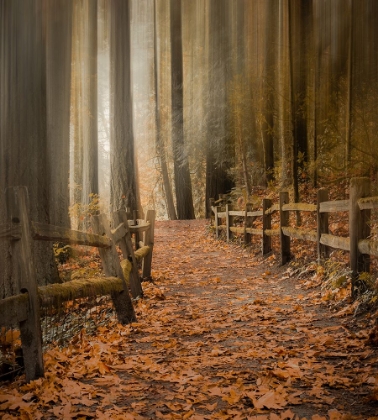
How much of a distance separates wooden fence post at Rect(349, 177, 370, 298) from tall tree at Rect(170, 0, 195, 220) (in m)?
15.3

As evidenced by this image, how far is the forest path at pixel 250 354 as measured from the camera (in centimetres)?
337

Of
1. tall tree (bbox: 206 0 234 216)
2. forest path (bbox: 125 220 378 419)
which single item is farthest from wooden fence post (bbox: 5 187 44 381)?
tall tree (bbox: 206 0 234 216)

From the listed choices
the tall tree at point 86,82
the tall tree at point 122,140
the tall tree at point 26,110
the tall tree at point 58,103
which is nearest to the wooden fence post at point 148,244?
the tall tree at point 26,110

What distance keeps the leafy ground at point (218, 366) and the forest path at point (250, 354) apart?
0.01m

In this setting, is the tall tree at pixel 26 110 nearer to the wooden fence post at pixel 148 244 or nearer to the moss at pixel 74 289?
the wooden fence post at pixel 148 244

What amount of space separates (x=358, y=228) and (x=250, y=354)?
2353mm

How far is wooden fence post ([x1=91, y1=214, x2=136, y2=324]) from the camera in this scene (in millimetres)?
6031

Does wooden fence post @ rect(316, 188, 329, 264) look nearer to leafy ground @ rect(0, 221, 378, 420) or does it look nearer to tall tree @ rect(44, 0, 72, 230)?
leafy ground @ rect(0, 221, 378, 420)

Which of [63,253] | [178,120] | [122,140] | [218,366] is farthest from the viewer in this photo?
[178,120]

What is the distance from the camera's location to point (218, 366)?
4332 millimetres

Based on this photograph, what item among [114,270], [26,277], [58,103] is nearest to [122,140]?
[58,103]

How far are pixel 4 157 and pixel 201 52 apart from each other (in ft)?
60.3

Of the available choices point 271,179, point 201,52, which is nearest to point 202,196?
point 201,52

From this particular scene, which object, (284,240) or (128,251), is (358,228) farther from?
(284,240)
